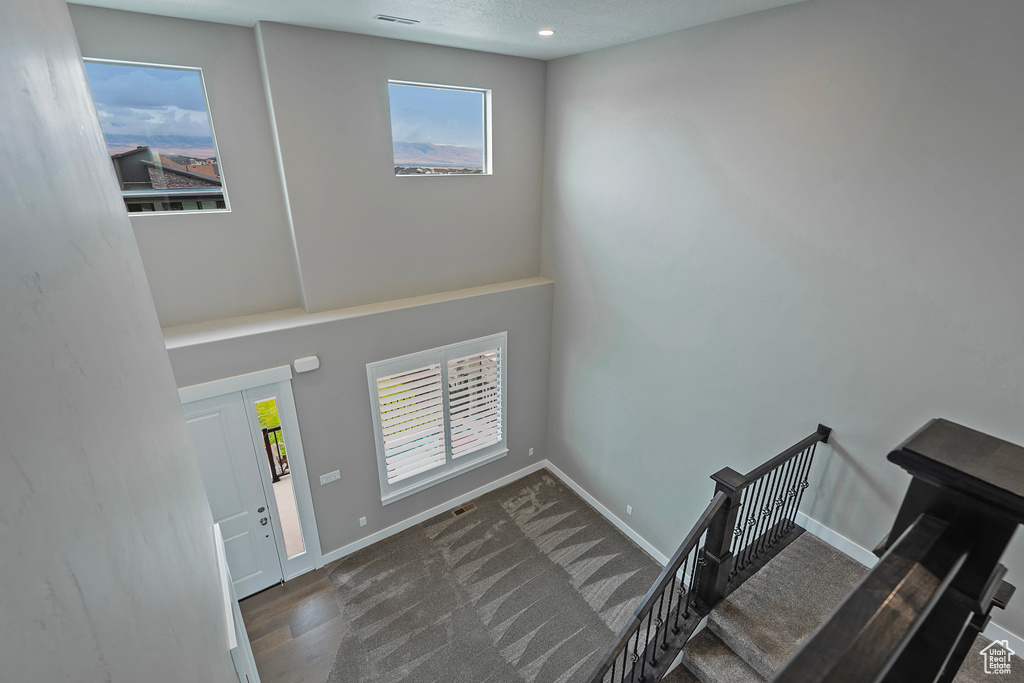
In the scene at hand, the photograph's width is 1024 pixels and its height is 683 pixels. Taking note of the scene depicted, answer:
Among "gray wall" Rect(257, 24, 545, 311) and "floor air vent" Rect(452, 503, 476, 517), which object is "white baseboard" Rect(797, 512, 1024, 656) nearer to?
"floor air vent" Rect(452, 503, 476, 517)

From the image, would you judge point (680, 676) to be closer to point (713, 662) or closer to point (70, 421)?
point (713, 662)

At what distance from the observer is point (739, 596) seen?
3.02 metres

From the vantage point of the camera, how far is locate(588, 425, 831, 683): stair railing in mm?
2438

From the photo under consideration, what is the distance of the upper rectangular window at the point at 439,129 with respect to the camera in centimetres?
457

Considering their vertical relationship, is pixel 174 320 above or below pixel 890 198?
below

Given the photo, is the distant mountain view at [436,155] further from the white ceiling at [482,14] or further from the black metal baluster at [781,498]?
the black metal baluster at [781,498]

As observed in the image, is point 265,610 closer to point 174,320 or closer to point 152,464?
point 174,320

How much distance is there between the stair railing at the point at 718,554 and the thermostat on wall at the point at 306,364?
3.34 m

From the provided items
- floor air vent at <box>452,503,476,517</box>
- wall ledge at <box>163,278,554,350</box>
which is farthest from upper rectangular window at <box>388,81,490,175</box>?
floor air vent at <box>452,503,476,517</box>

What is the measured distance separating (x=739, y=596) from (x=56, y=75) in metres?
3.84

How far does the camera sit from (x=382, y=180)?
454 cm

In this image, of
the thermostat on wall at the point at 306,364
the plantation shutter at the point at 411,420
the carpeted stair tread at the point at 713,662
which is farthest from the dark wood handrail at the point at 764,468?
the thermostat on wall at the point at 306,364

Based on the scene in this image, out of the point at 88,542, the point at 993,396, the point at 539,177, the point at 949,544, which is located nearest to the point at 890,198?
the point at 993,396

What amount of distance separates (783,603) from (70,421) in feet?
12.1
